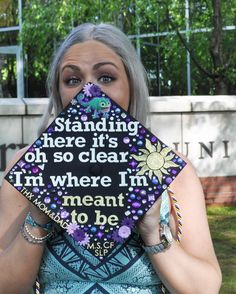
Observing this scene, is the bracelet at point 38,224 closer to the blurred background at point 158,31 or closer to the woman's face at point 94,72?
the woman's face at point 94,72

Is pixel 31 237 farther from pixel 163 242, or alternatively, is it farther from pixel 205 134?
pixel 205 134

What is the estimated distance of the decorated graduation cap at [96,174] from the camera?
1.74 metres

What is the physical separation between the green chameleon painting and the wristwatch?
0.35 meters

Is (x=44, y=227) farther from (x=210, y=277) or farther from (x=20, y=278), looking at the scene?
(x=210, y=277)

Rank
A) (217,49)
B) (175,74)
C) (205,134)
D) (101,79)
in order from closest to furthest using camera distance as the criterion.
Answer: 1. (101,79)
2. (205,134)
3. (217,49)
4. (175,74)

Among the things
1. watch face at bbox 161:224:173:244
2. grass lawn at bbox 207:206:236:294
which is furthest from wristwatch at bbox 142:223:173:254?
grass lawn at bbox 207:206:236:294

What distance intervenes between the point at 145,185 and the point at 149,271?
31 cm

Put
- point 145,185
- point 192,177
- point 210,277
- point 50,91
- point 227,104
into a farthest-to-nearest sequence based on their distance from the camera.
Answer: point 227,104, point 50,91, point 192,177, point 210,277, point 145,185

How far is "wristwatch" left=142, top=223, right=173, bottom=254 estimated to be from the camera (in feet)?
5.87

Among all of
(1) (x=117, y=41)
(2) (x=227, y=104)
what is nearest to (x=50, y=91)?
(1) (x=117, y=41)

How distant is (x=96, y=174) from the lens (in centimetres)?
175

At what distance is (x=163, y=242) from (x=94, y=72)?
56cm

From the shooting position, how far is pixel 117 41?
2.06m

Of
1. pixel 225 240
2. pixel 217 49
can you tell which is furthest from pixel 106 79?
pixel 217 49
